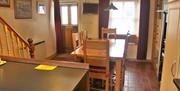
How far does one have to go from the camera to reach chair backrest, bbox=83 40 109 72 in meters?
2.48

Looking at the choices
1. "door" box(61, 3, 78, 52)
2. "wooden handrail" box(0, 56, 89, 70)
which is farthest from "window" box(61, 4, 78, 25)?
"wooden handrail" box(0, 56, 89, 70)

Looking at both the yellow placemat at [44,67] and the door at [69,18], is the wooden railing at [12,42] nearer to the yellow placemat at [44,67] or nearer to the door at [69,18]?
the yellow placemat at [44,67]

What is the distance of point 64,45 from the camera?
6.30 meters

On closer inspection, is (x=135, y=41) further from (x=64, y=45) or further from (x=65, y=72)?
(x=65, y=72)

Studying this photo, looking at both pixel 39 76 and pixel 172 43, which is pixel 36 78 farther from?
pixel 172 43

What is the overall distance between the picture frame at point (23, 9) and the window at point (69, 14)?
1.89 m

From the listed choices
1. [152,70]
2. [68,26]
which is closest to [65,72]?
[152,70]

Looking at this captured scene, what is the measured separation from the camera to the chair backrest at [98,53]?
8.15 ft

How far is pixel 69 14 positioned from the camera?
19.9 ft

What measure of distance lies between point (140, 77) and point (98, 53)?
1747 mm

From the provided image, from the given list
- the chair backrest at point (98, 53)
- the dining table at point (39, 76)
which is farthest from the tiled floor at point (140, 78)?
the dining table at point (39, 76)

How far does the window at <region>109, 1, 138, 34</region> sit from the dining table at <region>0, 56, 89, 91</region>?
4059 mm

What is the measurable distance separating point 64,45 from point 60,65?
4.69 metres

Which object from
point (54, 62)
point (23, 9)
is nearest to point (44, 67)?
point (54, 62)
